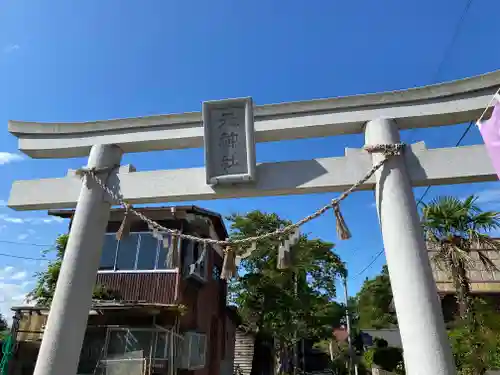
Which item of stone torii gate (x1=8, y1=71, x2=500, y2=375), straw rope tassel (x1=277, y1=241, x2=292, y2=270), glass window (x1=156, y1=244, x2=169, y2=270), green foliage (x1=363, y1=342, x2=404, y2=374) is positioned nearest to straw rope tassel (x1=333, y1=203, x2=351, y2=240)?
stone torii gate (x1=8, y1=71, x2=500, y2=375)

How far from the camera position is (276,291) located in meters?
16.6

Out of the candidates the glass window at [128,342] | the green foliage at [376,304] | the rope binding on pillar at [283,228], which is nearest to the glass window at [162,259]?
the glass window at [128,342]

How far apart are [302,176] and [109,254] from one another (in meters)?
9.71

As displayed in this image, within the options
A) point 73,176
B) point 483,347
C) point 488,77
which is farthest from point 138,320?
point 488,77

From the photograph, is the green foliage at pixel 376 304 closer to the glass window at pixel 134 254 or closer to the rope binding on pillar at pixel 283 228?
the glass window at pixel 134 254

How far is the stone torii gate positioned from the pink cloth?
319mm

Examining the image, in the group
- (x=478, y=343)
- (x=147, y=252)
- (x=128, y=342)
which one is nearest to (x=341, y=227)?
(x=478, y=343)

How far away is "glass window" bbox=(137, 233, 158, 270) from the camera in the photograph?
1227cm

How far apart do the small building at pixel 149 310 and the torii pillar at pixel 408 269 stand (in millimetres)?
6782

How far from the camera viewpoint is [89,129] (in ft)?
18.5

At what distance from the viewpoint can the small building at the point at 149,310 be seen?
1050 cm

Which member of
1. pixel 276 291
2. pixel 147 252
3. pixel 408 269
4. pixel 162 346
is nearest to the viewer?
pixel 408 269

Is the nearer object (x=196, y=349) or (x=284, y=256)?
(x=284, y=256)

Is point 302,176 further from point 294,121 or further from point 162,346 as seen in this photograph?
point 162,346
